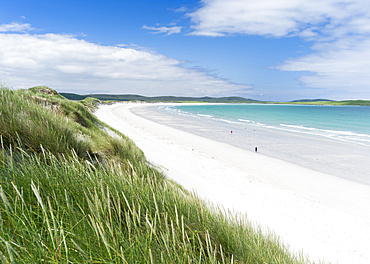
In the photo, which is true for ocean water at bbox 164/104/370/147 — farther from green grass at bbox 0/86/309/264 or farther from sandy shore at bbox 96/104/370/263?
green grass at bbox 0/86/309/264

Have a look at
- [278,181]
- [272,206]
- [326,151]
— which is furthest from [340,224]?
[326,151]

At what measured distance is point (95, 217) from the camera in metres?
1.76

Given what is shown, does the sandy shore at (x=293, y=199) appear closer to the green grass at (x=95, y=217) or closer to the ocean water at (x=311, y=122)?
the green grass at (x=95, y=217)

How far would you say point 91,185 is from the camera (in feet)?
8.32

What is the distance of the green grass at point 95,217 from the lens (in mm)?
1518

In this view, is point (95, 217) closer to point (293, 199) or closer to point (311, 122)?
point (293, 199)

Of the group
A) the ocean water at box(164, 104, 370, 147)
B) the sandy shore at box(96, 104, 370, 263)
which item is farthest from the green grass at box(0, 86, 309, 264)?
the ocean water at box(164, 104, 370, 147)

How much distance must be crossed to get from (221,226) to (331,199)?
8.88 metres

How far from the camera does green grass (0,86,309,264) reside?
1.52m

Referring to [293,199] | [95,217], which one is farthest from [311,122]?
[95,217]

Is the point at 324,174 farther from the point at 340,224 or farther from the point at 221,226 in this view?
the point at 221,226

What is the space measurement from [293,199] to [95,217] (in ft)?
29.5

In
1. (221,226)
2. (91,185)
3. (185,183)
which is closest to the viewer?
(91,185)

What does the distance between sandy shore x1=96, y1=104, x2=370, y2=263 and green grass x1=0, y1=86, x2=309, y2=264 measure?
1143mm
